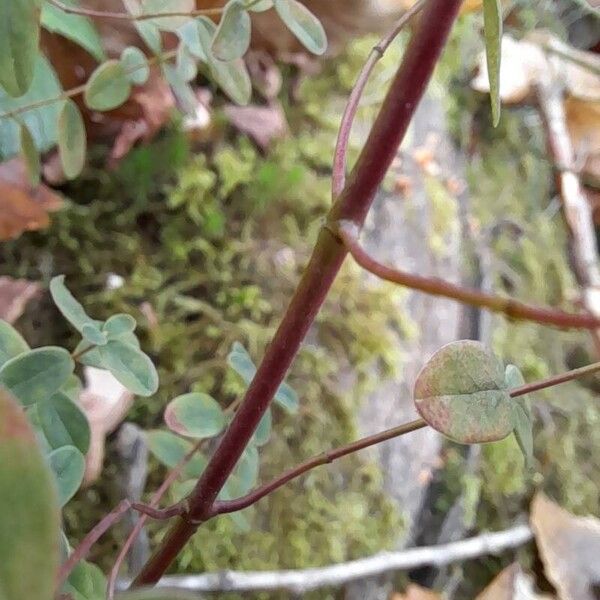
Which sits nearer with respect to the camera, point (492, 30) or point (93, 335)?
point (492, 30)

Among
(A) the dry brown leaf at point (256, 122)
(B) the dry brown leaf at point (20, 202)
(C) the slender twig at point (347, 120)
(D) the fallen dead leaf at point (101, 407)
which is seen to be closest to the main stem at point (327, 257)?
(C) the slender twig at point (347, 120)

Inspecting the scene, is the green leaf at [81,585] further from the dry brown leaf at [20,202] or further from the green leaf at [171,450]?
the dry brown leaf at [20,202]

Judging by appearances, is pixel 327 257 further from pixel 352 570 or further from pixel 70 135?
pixel 352 570

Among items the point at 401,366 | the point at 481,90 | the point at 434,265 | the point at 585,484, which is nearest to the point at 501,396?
the point at 401,366

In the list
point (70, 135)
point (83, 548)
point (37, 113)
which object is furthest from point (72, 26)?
point (83, 548)

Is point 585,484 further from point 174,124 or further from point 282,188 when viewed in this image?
point 174,124

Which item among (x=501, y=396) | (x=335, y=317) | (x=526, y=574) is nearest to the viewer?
(x=501, y=396)

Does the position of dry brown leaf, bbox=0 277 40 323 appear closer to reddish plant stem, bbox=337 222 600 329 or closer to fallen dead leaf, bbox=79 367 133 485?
fallen dead leaf, bbox=79 367 133 485
